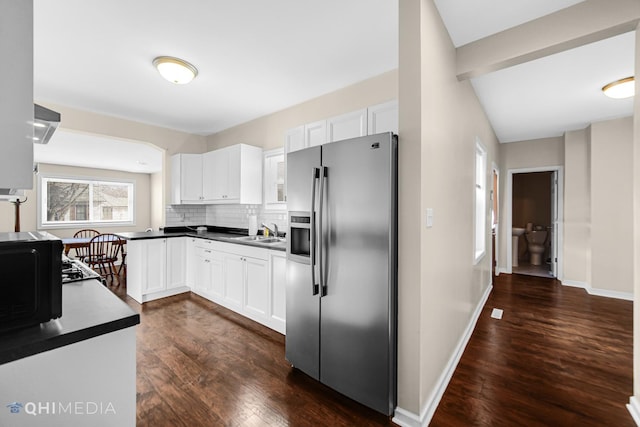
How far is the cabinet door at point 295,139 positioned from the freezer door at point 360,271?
4.31 ft

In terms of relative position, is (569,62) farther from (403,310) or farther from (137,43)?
(137,43)

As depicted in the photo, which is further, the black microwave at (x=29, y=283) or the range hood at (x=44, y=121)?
the range hood at (x=44, y=121)

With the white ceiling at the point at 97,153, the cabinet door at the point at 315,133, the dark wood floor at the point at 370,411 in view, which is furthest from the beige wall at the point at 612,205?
the white ceiling at the point at 97,153

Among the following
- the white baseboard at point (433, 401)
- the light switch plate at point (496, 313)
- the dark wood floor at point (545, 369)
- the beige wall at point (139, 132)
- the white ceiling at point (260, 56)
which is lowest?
the dark wood floor at point (545, 369)

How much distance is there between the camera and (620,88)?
2877 millimetres

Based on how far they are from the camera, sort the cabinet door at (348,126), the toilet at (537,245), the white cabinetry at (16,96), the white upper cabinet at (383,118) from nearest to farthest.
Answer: the white cabinetry at (16,96)
the white upper cabinet at (383,118)
the cabinet door at (348,126)
the toilet at (537,245)

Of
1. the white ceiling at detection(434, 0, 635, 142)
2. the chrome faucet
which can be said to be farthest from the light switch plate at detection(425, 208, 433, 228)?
the chrome faucet

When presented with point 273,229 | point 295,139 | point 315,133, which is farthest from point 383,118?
point 273,229

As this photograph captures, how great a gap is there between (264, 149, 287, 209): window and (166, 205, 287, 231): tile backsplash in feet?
0.44

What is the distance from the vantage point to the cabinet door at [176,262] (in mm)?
3965

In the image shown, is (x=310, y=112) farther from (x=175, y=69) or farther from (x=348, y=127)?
(x=175, y=69)

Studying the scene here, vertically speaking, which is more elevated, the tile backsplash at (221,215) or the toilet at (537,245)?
the tile backsplash at (221,215)

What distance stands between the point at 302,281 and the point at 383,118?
A: 1596 mm

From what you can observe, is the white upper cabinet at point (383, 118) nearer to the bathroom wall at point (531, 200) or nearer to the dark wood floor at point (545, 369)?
the dark wood floor at point (545, 369)
